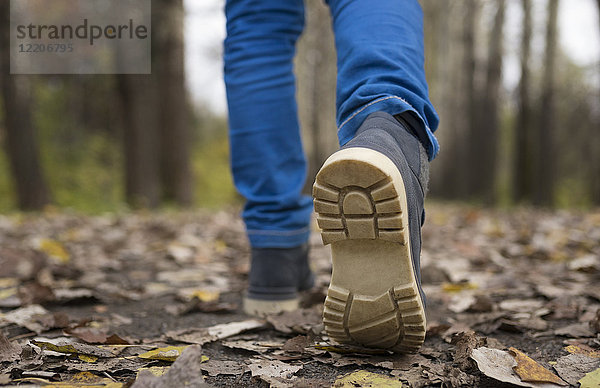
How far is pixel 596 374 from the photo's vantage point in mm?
1092

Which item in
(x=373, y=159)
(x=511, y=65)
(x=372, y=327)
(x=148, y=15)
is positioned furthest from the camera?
(x=511, y=65)

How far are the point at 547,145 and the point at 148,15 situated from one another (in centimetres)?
760

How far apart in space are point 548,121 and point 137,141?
754 cm

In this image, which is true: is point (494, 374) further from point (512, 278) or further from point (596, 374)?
point (512, 278)

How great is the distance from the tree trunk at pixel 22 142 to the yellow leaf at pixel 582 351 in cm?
810

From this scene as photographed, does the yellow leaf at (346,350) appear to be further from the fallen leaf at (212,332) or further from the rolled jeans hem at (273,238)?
the rolled jeans hem at (273,238)

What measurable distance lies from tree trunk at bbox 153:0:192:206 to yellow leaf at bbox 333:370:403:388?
26.0ft

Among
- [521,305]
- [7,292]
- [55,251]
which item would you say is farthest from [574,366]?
[55,251]

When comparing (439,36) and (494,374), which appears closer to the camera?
(494,374)

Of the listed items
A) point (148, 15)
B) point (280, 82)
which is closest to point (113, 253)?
point (280, 82)

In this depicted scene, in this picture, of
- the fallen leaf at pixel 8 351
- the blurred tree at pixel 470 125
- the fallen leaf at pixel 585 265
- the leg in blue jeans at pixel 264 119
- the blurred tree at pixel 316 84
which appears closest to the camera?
the fallen leaf at pixel 8 351

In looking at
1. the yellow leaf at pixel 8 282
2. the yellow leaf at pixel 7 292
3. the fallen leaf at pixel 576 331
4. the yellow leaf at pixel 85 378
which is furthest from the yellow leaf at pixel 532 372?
the yellow leaf at pixel 8 282

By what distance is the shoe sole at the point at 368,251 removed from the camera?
1.02m

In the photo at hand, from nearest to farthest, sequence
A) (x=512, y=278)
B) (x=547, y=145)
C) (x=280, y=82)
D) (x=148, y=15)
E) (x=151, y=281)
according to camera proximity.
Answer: (x=280, y=82)
(x=512, y=278)
(x=151, y=281)
(x=148, y=15)
(x=547, y=145)
